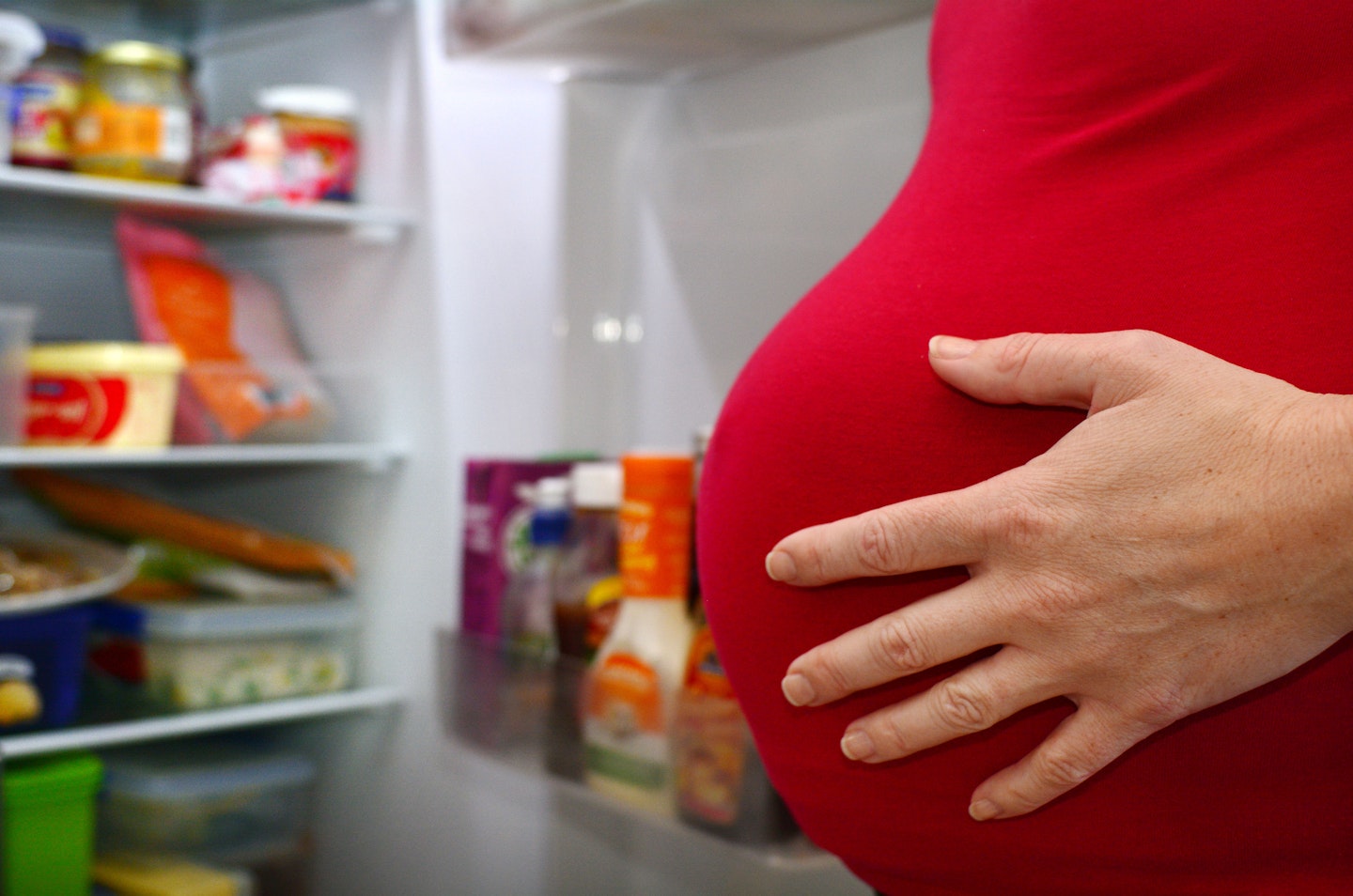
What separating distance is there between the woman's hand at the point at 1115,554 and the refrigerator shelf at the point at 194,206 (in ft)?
4.28

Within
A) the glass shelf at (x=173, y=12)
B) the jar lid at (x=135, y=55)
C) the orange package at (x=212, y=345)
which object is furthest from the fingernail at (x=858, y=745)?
the glass shelf at (x=173, y=12)

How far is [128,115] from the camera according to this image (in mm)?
1581

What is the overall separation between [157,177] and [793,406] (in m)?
1.27

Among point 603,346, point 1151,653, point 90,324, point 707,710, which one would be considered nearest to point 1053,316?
point 1151,653

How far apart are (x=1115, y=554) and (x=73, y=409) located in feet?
4.61

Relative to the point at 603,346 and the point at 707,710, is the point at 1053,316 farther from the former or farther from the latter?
Result: the point at 603,346

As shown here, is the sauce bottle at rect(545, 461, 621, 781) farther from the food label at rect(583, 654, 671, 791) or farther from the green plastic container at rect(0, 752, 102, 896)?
the green plastic container at rect(0, 752, 102, 896)

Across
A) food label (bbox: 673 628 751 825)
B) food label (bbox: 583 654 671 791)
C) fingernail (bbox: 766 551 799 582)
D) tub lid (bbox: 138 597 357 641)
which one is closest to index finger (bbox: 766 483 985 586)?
fingernail (bbox: 766 551 799 582)

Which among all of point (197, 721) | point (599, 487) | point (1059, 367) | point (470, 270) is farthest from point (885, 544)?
point (197, 721)

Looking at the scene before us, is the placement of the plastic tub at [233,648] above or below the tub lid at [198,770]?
above

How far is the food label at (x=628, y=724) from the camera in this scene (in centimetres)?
104

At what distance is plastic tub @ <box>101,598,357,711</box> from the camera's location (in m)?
1.67

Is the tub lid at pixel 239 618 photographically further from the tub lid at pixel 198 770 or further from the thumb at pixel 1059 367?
the thumb at pixel 1059 367

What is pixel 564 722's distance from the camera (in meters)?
1.14
